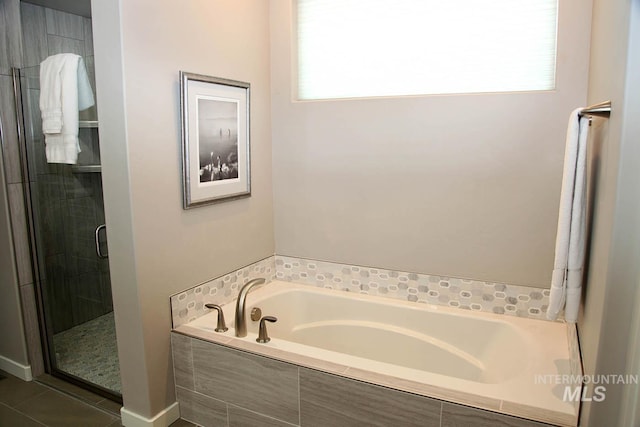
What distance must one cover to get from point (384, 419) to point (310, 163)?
164 centimetres

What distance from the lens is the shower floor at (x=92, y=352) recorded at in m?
2.73

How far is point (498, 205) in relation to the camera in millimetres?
2361

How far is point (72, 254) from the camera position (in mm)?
3020

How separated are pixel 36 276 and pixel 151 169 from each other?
1.34 metres

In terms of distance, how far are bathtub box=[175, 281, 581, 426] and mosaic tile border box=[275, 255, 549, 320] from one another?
49mm

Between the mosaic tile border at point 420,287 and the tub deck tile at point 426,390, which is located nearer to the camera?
the tub deck tile at point 426,390

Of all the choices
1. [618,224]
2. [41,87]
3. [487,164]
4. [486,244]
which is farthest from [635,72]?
[41,87]

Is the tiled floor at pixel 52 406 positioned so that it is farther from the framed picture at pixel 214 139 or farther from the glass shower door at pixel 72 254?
the framed picture at pixel 214 139

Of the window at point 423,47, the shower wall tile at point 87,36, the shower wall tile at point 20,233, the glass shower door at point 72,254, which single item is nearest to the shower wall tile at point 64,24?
the shower wall tile at point 87,36

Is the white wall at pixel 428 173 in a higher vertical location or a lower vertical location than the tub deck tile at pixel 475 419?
higher

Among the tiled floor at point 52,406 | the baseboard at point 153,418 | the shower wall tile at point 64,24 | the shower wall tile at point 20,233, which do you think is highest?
the shower wall tile at point 64,24

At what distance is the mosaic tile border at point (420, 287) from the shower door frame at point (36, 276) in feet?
4.39

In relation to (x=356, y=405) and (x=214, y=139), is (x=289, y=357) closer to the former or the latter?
(x=356, y=405)

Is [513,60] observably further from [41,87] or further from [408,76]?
[41,87]
